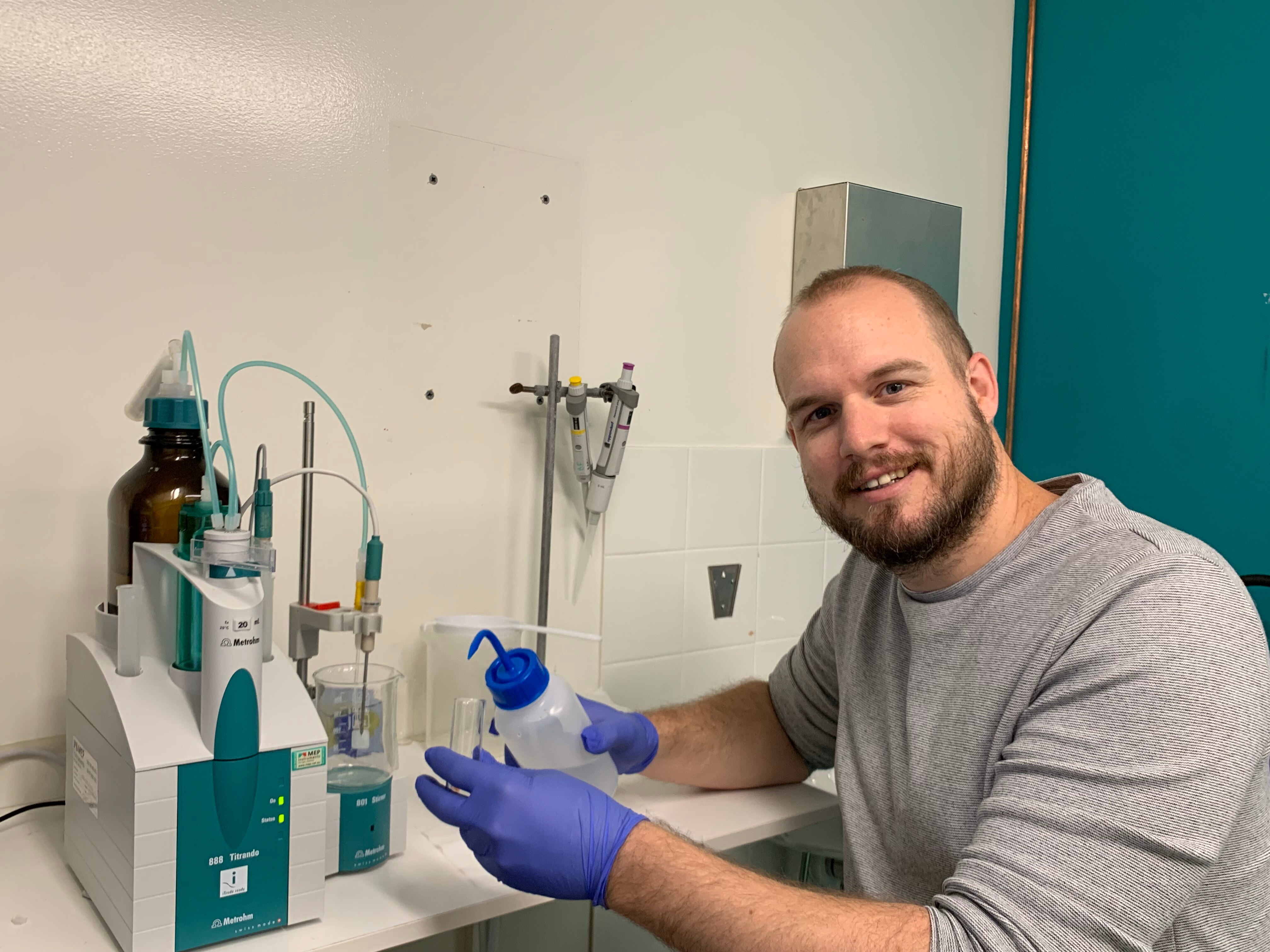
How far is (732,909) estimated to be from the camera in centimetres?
95

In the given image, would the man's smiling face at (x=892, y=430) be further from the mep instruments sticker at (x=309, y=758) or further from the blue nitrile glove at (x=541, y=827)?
the mep instruments sticker at (x=309, y=758)

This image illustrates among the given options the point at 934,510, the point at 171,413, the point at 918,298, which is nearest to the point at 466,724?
the point at 171,413

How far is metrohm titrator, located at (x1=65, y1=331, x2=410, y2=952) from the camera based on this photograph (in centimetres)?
91

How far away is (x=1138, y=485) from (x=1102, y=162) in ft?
2.34

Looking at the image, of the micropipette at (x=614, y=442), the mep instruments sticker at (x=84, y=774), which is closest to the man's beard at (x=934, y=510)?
the micropipette at (x=614, y=442)

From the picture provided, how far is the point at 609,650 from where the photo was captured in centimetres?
176

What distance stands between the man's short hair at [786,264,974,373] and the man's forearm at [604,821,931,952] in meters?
0.65

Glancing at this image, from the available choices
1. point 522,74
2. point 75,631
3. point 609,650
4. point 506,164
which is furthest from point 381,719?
point 522,74

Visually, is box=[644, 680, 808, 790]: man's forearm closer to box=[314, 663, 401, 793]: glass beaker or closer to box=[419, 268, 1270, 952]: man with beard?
box=[419, 268, 1270, 952]: man with beard

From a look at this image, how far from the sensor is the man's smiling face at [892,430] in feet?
3.80

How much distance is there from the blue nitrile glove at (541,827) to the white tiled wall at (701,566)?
2.34 ft

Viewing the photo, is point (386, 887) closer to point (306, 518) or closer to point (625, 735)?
point (625, 735)

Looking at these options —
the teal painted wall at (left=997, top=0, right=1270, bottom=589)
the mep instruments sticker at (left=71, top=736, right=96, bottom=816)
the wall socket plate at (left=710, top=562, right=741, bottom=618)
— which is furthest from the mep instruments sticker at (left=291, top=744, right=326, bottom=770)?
the teal painted wall at (left=997, top=0, right=1270, bottom=589)

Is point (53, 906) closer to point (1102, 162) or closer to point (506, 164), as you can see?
point (506, 164)
